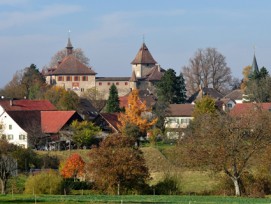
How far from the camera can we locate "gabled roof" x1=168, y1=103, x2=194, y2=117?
83.5 m

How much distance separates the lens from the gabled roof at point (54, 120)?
66.4 meters

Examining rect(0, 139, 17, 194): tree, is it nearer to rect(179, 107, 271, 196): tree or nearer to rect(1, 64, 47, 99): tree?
rect(179, 107, 271, 196): tree

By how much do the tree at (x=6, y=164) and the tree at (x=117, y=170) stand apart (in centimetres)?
453

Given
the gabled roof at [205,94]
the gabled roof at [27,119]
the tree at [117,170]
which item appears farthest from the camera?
the gabled roof at [205,94]

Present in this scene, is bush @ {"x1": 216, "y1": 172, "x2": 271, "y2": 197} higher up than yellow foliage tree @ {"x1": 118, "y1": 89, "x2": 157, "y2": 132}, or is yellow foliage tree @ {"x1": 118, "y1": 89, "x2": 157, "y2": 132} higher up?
yellow foliage tree @ {"x1": 118, "y1": 89, "x2": 157, "y2": 132}

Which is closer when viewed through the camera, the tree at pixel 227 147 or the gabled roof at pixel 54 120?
the tree at pixel 227 147

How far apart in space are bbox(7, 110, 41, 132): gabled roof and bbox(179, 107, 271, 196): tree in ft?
80.8

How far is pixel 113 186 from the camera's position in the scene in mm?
40844

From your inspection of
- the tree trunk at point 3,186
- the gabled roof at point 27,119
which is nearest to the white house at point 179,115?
the gabled roof at point 27,119

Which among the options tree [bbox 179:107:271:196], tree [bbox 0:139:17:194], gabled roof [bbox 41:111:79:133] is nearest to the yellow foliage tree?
gabled roof [bbox 41:111:79:133]

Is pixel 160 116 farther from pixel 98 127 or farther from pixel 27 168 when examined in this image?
pixel 27 168

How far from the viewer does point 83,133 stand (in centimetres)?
6384

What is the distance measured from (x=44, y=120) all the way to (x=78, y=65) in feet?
162

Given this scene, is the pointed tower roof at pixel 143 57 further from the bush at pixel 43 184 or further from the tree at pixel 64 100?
the bush at pixel 43 184
